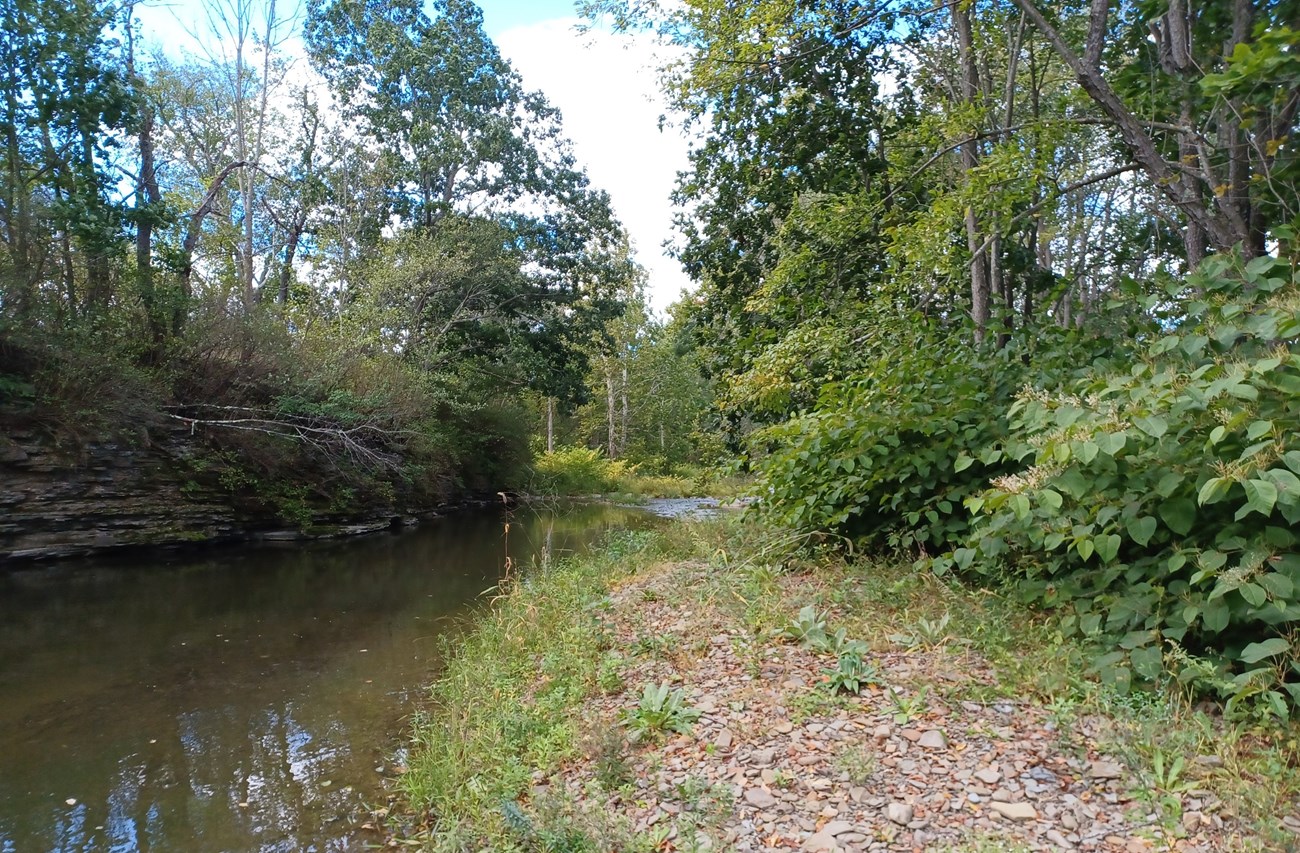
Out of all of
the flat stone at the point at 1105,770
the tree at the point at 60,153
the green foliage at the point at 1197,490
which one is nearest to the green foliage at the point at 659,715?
the flat stone at the point at 1105,770

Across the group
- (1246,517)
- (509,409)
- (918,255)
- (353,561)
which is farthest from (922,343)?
Answer: (509,409)

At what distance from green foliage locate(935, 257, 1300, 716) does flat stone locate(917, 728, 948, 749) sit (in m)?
0.90

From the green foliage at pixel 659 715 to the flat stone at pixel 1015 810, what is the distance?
1493 mm

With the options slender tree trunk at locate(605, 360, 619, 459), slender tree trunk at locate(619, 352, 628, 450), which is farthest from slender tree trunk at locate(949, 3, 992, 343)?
slender tree trunk at locate(619, 352, 628, 450)

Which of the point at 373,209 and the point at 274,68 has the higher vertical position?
the point at 274,68

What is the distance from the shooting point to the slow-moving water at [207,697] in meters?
4.52

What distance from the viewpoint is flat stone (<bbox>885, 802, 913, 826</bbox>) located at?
116 inches

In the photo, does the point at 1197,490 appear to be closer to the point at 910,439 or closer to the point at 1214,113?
the point at 910,439

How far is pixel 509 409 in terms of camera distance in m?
27.5

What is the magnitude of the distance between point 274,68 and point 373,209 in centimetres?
520

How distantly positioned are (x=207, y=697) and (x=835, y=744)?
18.8ft

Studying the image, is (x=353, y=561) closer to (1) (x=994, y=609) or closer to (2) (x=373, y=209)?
(1) (x=994, y=609)

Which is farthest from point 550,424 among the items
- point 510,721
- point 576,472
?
point 510,721

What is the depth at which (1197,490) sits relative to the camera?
347 centimetres
